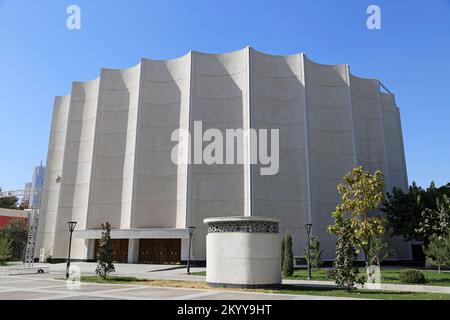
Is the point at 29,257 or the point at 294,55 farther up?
the point at 294,55

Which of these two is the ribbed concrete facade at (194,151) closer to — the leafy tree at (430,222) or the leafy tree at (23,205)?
the leafy tree at (430,222)

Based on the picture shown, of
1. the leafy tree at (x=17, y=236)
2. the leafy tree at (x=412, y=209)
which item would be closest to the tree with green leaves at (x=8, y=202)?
the leafy tree at (x=17, y=236)

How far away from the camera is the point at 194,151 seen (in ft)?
127

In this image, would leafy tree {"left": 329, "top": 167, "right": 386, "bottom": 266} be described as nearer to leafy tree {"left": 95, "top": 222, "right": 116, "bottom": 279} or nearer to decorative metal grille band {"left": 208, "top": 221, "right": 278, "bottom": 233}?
decorative metal grille band {"left": 208, "top": 221, "right": 278, "bottom": 233}

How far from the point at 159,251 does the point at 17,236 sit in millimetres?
29098

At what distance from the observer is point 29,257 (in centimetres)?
3653

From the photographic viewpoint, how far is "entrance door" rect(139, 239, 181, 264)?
38.9 metres

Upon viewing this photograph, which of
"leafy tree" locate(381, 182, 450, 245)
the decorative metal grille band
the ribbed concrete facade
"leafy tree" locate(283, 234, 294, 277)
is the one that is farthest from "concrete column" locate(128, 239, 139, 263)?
"leafy tree" locate(381, 182, 450, 245)

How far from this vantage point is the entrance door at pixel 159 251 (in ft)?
128

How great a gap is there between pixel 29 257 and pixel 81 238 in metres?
5.43

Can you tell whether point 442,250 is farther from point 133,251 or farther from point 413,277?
point 133,251

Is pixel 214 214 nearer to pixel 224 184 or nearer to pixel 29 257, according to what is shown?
pixel 224 184

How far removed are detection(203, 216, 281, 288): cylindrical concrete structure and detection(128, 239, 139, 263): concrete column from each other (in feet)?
76.1
